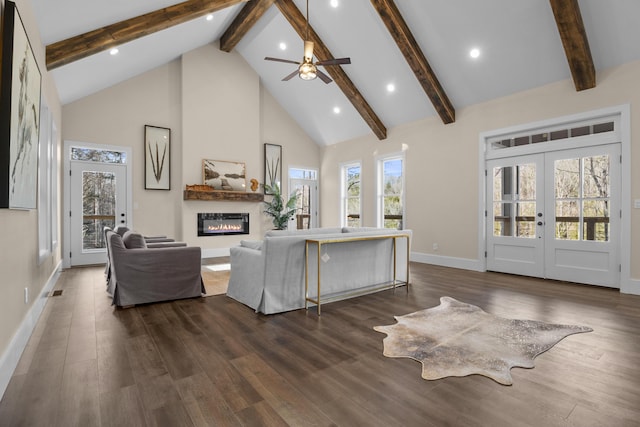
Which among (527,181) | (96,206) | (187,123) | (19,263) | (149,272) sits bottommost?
(149,272)

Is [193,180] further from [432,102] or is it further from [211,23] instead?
[432,102]

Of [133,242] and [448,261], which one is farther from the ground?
[133,242]

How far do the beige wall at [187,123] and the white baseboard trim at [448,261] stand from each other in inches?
157

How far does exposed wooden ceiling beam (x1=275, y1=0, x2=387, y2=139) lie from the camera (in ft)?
20.3

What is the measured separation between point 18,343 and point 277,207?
21.1 ft

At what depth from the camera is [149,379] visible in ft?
7.01

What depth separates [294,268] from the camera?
365 cm

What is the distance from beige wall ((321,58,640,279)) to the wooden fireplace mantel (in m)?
2.76

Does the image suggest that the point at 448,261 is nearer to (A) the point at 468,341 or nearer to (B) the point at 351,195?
(B) the point at 351,195

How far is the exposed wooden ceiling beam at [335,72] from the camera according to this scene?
620 cm

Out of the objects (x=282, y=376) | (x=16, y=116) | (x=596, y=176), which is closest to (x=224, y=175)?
(x=16, y=116)

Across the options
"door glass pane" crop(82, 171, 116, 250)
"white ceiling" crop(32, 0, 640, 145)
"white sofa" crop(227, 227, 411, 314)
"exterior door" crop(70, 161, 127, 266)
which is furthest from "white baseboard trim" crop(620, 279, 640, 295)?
"door glass pane" crop(82, 171, 116, 250)

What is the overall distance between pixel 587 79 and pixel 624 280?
9.06ft

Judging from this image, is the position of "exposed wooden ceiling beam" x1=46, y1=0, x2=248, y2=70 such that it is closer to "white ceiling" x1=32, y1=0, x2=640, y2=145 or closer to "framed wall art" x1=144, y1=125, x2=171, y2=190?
"white ceiling" x1=32, y1=0, x2=640, y2=145
